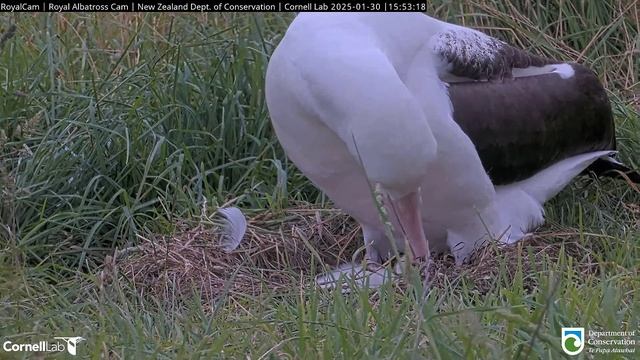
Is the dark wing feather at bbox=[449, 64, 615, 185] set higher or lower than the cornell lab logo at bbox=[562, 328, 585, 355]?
higher

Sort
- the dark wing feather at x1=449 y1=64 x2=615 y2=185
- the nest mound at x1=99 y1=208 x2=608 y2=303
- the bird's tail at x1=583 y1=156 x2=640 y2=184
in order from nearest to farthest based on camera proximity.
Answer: the nest mound at x1=99 y1=208 x2=608 y2=303 < the dark wing feather at x1=449 y1=64 x2=615 y2=185 < the bird's tail at x1=583 y1=156 x2=640 y2=184

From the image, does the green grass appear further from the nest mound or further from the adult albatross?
the adult albatross

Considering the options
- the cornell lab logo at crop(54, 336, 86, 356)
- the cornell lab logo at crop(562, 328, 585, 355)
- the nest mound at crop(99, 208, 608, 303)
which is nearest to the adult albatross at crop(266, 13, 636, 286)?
the nest mound at crop(99, 208, 608, 303)

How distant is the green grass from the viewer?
3402 millimetres

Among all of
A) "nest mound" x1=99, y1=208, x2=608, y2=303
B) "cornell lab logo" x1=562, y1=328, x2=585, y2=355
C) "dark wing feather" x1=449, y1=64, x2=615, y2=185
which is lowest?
"nest mound" x1=99, y1=208, x2=608, y2=303

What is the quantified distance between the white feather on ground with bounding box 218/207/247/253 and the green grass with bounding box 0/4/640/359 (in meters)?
0.10

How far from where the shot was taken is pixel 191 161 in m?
5.44

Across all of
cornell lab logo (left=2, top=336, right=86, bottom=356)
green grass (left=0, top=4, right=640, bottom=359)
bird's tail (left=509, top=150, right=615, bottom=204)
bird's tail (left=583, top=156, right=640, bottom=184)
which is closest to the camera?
cornell lab logo (left=2, top=336, right=86, bottom=356)

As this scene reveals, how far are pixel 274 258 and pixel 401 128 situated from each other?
1.24 metres

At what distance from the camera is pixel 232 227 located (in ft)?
16.7

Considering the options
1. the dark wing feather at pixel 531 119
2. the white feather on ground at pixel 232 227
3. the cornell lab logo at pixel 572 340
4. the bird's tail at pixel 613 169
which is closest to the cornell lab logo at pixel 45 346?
the cornell lab logo at pixel 572 340

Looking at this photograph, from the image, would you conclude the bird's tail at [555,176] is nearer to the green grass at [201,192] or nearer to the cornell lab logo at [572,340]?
the green grass at [201,192]

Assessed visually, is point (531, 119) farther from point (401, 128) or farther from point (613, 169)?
point (401, 128)

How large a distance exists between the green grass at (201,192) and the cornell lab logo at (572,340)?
A: 62mm
